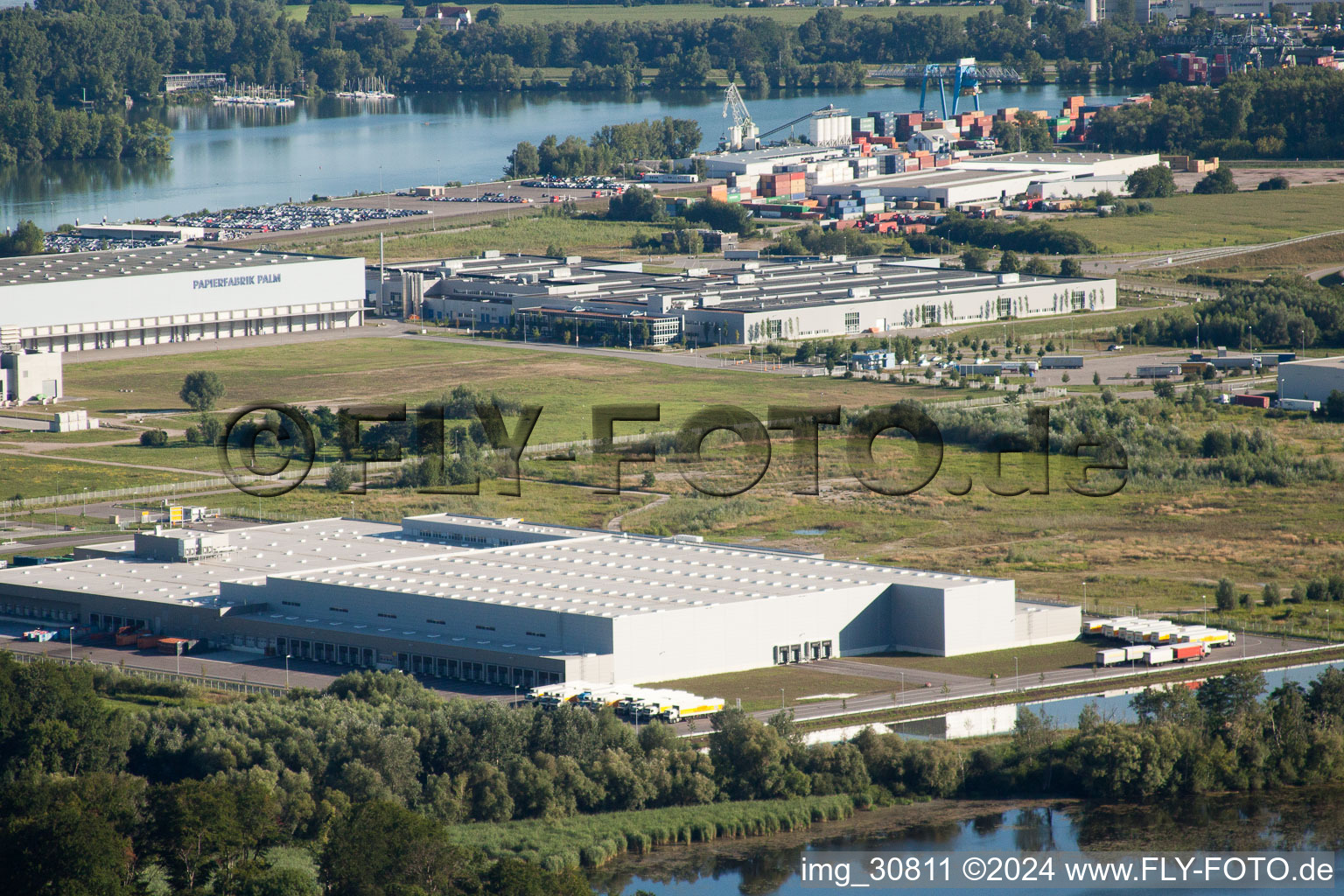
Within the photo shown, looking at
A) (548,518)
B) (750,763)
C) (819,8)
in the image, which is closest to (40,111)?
(819,8)

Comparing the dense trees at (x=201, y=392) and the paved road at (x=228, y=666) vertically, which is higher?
the dense trees at (x=201, y=392)

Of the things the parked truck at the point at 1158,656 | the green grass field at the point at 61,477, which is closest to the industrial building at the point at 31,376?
the green grass field at the point at 61,477

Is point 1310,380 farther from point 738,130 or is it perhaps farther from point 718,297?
point 738,130

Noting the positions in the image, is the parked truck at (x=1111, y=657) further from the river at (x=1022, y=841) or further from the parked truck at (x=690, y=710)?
the parked truck at (x=690, y=710)

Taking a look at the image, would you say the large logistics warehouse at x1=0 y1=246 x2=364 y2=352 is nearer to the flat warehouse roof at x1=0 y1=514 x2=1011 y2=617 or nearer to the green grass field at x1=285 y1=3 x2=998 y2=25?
the flat warehouse roof at x1=0 y1=514 x2=1011 y2=617

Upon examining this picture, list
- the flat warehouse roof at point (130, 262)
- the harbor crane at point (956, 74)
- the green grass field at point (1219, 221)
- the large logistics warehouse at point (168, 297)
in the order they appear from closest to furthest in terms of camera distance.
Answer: the large logistics warehouse at point (168, 297), the flat warehouse roof at point (130, 262), the green grass field at point (1219, 221), the harbor crane at point (956, 74)

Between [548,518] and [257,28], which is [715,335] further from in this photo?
[257,28]
